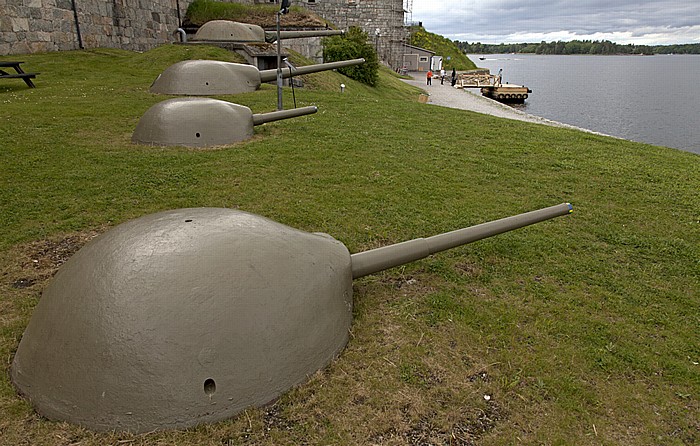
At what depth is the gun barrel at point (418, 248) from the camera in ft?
12.4

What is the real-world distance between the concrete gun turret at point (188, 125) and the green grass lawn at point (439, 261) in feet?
1.04

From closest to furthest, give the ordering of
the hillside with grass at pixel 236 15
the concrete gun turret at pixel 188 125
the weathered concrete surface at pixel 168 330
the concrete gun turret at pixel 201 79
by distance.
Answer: the weathered concrete surface at pixel 168 330, the concrete gun turret at pixel 188 125, the concrete gun turret at pixel 201 79, the hillside with grass at pixel 236 15

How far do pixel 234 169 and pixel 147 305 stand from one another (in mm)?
4905

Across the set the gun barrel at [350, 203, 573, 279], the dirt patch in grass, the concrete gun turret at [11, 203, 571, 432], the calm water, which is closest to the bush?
the calm water

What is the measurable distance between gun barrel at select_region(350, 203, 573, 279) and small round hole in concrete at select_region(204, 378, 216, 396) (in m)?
1.36

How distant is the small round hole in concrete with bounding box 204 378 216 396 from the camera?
267 cm

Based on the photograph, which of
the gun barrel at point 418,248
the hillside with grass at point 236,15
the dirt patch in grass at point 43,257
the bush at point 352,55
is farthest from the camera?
the bush at point 352,55

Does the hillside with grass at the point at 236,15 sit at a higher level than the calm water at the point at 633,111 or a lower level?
higher

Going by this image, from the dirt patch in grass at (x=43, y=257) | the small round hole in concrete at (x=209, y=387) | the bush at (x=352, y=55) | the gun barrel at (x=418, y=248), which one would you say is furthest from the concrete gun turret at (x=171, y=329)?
the bush at (x=352, y=55)

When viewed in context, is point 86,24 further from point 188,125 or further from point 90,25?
point 188,125

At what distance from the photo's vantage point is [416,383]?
319 centimetres

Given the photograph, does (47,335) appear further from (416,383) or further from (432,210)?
(432,210)

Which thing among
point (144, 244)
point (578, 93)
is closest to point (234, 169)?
point (144, 244)

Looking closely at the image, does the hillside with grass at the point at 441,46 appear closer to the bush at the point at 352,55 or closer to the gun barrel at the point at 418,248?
the bush at the point at 352,55
